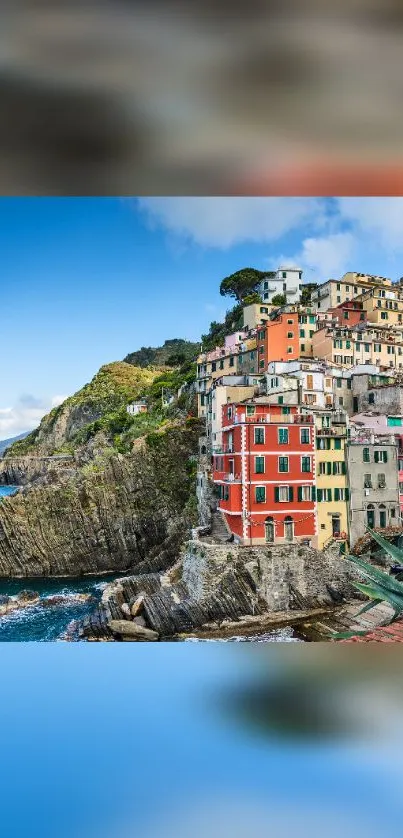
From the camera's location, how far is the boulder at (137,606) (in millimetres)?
4215

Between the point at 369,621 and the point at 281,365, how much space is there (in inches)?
80.4

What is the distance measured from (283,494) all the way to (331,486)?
0.33 meters

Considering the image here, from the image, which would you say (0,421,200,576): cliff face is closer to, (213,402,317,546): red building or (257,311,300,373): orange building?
(213,402,317,546): red building

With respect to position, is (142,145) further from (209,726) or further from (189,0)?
(209,726)

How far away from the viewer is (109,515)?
17.9ft

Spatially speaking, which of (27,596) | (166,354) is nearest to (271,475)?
(166,354)

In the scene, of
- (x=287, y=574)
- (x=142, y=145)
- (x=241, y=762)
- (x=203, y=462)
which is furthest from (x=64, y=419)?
(x=241, y=762)

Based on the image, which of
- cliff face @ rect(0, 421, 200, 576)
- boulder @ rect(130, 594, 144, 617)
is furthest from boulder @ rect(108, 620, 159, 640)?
cliff face @ rect(0, 421, 200, 576)

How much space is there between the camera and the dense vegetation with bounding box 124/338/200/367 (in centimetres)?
429

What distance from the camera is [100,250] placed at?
376 centimetres

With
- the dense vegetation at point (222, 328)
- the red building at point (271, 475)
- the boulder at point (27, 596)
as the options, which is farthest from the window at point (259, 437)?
the boulder at point (27, 596)

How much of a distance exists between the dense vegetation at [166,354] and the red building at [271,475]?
0.66 metres

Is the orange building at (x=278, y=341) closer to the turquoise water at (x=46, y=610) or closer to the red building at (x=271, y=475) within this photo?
the red building at (x=271, y=475)

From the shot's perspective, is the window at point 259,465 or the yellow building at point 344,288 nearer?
the window at point 259,465
